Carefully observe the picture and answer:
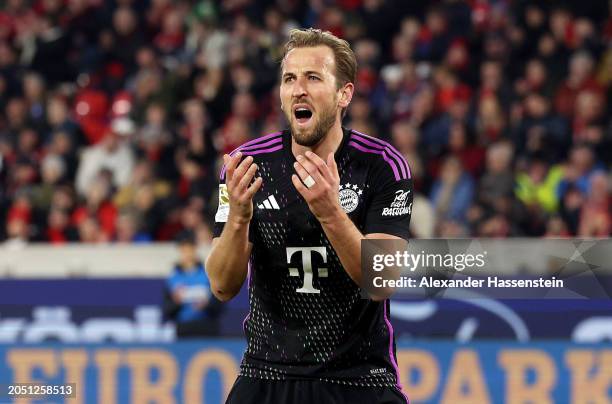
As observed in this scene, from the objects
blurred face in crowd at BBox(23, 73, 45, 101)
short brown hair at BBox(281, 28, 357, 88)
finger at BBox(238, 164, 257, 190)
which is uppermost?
blurred face in crowd at BBox(23, 73, 45, 101)

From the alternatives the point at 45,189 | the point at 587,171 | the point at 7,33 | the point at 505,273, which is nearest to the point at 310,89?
the point at 505,273

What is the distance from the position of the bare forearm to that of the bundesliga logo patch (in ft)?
1.82

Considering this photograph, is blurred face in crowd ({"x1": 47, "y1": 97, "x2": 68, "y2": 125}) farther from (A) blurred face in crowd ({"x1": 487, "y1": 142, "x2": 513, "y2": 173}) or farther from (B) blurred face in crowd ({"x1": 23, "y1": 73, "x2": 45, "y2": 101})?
(A) blurred face in crowd ({"x1": 487, "y1": 142, "x2": 513, "y2": 173})

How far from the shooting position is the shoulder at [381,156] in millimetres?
4621

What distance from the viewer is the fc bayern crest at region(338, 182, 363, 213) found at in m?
4.54

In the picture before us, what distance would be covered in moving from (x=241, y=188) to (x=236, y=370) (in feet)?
16.8

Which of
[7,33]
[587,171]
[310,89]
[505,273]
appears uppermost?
[7,33]

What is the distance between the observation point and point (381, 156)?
4648 mm

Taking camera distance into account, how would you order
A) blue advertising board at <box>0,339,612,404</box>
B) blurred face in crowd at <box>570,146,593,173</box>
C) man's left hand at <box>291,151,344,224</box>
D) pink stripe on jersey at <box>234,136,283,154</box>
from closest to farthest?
man's left hand at <box>291,151,344,224</box>
pink stripe on jersey at <box>234,136,283,154</box>
blue advertising board at <box>0,339,612,404</box>
blurred face in crowd at <box>570,146,593,173</box>

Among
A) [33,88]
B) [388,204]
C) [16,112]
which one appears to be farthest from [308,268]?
[33,88]

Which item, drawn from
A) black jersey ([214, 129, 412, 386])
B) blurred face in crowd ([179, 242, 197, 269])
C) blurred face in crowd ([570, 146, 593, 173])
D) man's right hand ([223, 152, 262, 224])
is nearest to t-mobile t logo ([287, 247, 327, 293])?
black jersey ([214, 129, 412, 386])

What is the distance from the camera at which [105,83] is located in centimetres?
1484

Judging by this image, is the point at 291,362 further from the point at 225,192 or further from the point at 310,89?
the point at 310,89

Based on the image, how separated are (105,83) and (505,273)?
32.5 feet
